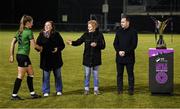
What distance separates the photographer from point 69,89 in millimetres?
12750

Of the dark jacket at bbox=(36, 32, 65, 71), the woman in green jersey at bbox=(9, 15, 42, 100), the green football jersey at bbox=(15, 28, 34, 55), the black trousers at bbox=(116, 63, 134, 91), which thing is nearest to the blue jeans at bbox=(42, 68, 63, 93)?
the dark jacket at bbox=(36, 32, 65, 71)

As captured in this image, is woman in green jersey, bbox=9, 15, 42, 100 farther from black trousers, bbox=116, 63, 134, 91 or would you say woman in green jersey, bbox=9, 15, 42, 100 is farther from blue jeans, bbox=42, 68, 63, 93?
black trousers, bbox=116, 63, 134, 91

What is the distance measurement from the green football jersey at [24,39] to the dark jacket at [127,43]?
212 cm

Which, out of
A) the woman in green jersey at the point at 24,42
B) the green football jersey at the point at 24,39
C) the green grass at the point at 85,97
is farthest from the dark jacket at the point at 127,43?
the green football jersey at the point at 24,39

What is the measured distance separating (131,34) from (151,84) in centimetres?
122

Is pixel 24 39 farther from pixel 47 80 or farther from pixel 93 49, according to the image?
pixel 93 49

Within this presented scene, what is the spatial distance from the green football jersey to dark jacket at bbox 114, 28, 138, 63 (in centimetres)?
212

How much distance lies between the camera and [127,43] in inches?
455

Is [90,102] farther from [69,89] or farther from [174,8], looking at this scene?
[174,8]

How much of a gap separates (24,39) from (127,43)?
2.39 meters

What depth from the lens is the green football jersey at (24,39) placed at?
35.1ft

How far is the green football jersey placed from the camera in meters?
10.7

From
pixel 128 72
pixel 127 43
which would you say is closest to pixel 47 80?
pixel 128 72

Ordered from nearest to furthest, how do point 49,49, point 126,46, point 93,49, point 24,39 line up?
point 24,39
point 49,49
point 126,46
point 93,49
